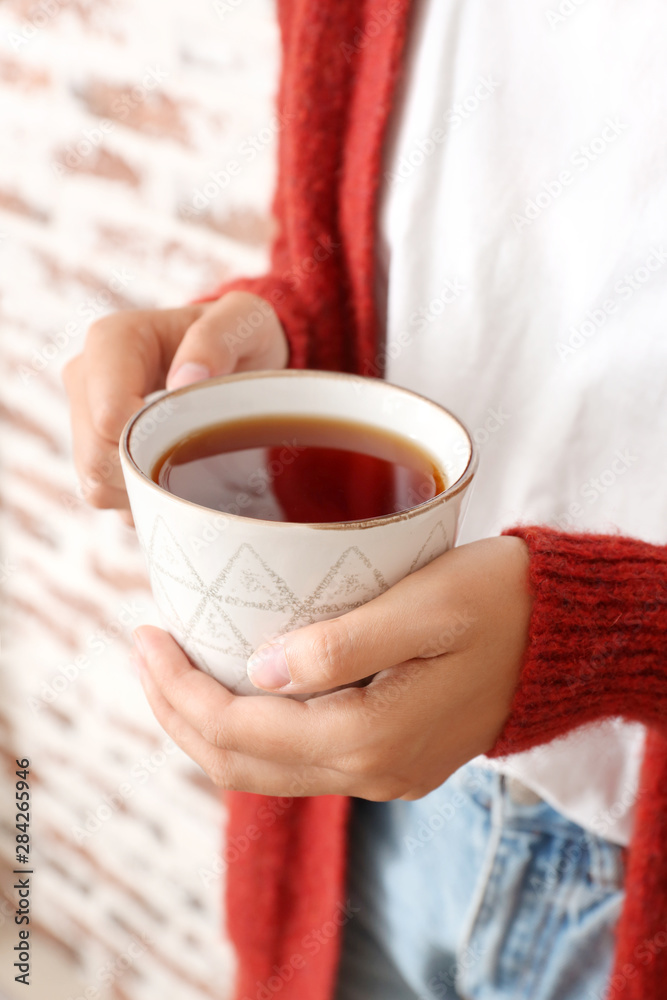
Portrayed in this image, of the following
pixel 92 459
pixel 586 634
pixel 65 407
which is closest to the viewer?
pixel 586 634

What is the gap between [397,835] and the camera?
842mm

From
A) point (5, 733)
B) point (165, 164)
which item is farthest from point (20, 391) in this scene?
point (5, 733)

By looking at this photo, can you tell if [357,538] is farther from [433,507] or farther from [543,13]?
[543,13]

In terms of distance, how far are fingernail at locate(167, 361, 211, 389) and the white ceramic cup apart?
5cm

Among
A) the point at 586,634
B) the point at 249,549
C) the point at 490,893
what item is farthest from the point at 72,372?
the point at 490,893

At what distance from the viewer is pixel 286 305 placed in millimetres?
718

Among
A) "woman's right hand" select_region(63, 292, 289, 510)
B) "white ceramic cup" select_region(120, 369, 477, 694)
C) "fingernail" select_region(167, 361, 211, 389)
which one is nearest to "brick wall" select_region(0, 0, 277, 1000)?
"woman's right hand" select_region(63, 292, 289, 510)

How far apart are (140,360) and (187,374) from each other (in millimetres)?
64

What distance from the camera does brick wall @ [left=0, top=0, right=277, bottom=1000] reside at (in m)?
0.89

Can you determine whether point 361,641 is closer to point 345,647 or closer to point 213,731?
point 345,647

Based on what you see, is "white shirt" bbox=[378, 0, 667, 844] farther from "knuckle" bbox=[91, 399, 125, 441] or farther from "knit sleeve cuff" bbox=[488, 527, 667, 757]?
"knuckle" bbox=[91, 399, 125, 441]

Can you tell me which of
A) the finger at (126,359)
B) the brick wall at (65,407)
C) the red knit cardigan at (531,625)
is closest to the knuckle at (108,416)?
the finger at (126,359)

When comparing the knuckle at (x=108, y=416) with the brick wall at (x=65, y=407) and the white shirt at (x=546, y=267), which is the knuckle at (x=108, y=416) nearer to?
the white shirt at (x=546, y=267)

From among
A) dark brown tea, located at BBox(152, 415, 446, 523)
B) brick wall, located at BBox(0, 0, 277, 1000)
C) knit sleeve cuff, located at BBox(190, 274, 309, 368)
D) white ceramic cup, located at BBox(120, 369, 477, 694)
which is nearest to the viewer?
white ceramic cup, located at BBox(120, 369, 477, 694)
